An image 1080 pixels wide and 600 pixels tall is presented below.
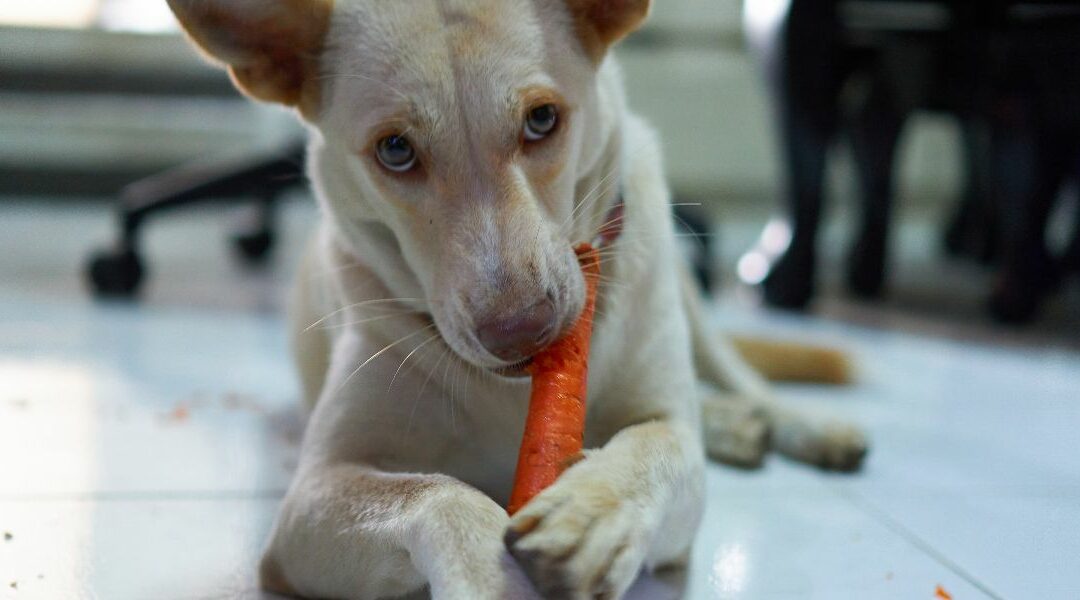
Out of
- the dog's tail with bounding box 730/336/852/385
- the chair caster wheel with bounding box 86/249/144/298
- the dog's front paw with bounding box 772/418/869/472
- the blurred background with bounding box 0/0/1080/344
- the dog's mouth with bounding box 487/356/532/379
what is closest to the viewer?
the dog's mouth with bounding box 487/356/532/379

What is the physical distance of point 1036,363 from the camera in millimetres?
2588

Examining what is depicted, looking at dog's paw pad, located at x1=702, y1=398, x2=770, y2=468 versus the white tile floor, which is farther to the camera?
dog's paw pad, located at x1=702, y1=398, x2=770, y2=468

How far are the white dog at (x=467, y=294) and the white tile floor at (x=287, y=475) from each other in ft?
0.59

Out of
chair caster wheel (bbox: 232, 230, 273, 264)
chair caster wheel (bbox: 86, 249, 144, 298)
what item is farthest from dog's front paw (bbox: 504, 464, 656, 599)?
chair caster wheel (bbox: 232, 230, 273, 264)

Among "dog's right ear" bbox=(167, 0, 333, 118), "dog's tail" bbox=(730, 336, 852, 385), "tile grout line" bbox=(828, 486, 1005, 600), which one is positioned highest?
"dog's right ear" bbox=(167, 0, 333, 118)

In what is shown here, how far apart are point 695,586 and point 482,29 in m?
0.72

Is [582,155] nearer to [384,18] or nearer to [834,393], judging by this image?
[384,18]

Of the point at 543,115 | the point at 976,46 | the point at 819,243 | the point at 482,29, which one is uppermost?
the point at 976,46

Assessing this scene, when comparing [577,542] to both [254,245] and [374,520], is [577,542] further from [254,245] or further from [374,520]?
[254,245]

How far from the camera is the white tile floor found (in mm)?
1191

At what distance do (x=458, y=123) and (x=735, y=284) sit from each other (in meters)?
3.01

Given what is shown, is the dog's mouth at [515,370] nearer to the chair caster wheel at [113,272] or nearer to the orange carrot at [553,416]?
the orange carrot at [553,416]

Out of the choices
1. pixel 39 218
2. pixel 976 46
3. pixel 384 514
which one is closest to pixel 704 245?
pixel 976 46

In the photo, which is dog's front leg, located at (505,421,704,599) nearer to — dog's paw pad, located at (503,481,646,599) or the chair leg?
dog's paw pad, located at (503,481,646,599)
